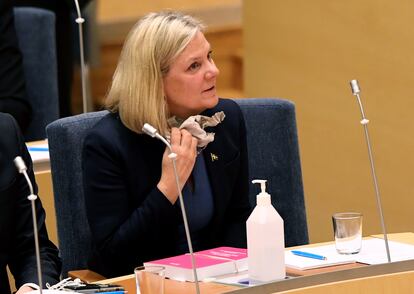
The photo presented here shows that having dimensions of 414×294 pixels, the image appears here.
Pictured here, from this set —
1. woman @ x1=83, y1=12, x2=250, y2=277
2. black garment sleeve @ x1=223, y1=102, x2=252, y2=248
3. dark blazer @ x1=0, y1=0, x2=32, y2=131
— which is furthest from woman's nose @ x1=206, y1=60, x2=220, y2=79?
dark blazer @ x1=0, y1=0, x2=32, y2=131

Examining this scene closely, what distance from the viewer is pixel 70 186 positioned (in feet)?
9.45

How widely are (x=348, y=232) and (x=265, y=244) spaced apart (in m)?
0.30

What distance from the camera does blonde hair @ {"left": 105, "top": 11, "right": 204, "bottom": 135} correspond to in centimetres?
282

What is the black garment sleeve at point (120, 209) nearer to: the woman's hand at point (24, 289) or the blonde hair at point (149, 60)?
the blonde hair at point (149, 60)

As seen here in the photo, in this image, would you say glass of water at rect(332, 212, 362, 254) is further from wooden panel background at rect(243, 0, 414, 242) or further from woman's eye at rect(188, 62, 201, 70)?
wooden panel background at rect(243, 0, 414, 242)

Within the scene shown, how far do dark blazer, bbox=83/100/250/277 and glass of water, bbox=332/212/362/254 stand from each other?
1.50 feet

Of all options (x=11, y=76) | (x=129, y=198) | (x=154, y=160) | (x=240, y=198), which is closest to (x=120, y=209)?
(x=129, y=198)

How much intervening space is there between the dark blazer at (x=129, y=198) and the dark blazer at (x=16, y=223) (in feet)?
0.71

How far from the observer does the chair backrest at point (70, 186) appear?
285cm

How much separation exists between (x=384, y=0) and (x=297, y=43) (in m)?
0.58

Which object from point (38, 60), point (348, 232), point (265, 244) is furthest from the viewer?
point (38, 60)

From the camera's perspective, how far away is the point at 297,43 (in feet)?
15.0

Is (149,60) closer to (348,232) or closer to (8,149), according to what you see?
(8,149)

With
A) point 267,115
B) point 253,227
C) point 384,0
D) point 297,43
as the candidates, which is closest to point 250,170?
point 267,115
